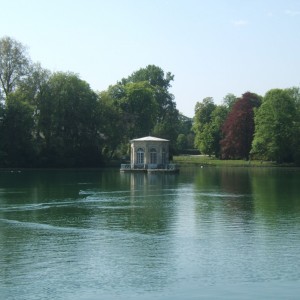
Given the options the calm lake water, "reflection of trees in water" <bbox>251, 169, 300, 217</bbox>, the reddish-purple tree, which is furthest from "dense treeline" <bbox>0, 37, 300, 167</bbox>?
the calm lake water

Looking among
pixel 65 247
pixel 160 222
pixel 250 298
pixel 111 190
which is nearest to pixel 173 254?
pixel 65 247

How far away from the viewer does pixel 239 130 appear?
11506cm

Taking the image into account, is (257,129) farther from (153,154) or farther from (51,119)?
(51,119)

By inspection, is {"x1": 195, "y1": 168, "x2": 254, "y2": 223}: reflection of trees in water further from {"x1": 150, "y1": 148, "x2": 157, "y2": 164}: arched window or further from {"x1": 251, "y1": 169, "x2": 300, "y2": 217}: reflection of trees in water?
{"x1": 150, "y1": 148, "x2": 157, "y2": 164}: arched window

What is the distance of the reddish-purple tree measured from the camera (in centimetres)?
11494

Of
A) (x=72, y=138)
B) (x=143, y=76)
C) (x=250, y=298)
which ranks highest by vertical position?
(x=143, y=76)

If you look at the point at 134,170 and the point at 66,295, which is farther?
the point at 134,170

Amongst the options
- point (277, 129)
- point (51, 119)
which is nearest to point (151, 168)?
point (51, 119)

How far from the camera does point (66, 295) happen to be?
18.7 m

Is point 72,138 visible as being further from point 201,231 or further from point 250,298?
point 250,298

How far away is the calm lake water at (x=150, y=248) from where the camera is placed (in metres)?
19.6

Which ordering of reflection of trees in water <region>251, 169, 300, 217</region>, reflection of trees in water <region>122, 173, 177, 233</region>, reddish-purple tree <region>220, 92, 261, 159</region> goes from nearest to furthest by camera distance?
reflection of trees in water <region>122, 173, 177, 233</region> → reflection of trees in water <region>251, 169, 300, 217</region> → reddish-purple tree <region>220, 92, 261, 159</region>

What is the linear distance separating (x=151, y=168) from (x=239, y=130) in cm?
2580

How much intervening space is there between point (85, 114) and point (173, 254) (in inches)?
3151
